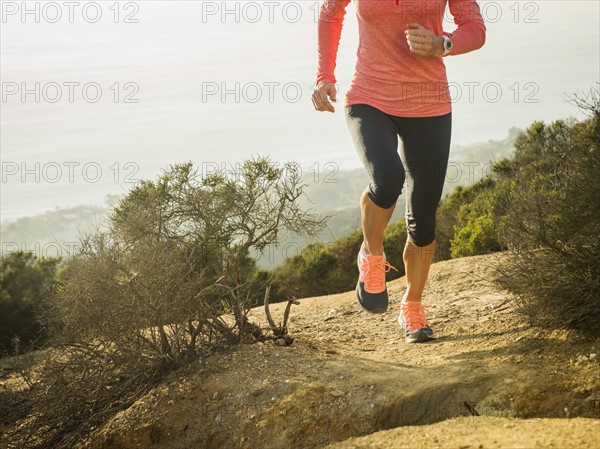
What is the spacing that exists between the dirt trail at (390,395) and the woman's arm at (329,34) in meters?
1.94

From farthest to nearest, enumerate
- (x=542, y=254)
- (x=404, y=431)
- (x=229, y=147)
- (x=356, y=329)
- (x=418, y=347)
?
(x=229, y=147) < (x=356, y=329) < (x=418, y=347) < (x=542, y=254) < (x=404, y=431)

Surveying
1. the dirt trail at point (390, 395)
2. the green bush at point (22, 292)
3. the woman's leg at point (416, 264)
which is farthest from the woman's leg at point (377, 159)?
the green bush at point (22, 292)

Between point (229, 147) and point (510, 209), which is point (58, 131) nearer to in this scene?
point (229, 147)

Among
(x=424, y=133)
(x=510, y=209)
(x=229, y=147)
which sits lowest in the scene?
(x=229, y=147)

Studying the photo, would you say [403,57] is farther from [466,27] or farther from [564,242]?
[564,242]

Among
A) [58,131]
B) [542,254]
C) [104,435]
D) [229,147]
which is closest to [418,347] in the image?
[542,254]

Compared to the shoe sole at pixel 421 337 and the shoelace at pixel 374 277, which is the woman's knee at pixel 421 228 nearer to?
the shoelace at pixel 374 277

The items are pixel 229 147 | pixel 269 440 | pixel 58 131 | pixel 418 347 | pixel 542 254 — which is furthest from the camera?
pixel 58 131

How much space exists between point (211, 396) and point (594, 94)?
328 cm

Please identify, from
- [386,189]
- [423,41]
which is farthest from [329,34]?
[386,189]

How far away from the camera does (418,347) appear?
597cm

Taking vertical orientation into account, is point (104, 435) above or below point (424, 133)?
below

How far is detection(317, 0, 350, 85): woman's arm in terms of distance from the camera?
5.48 metres

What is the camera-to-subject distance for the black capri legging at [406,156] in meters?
5.06
